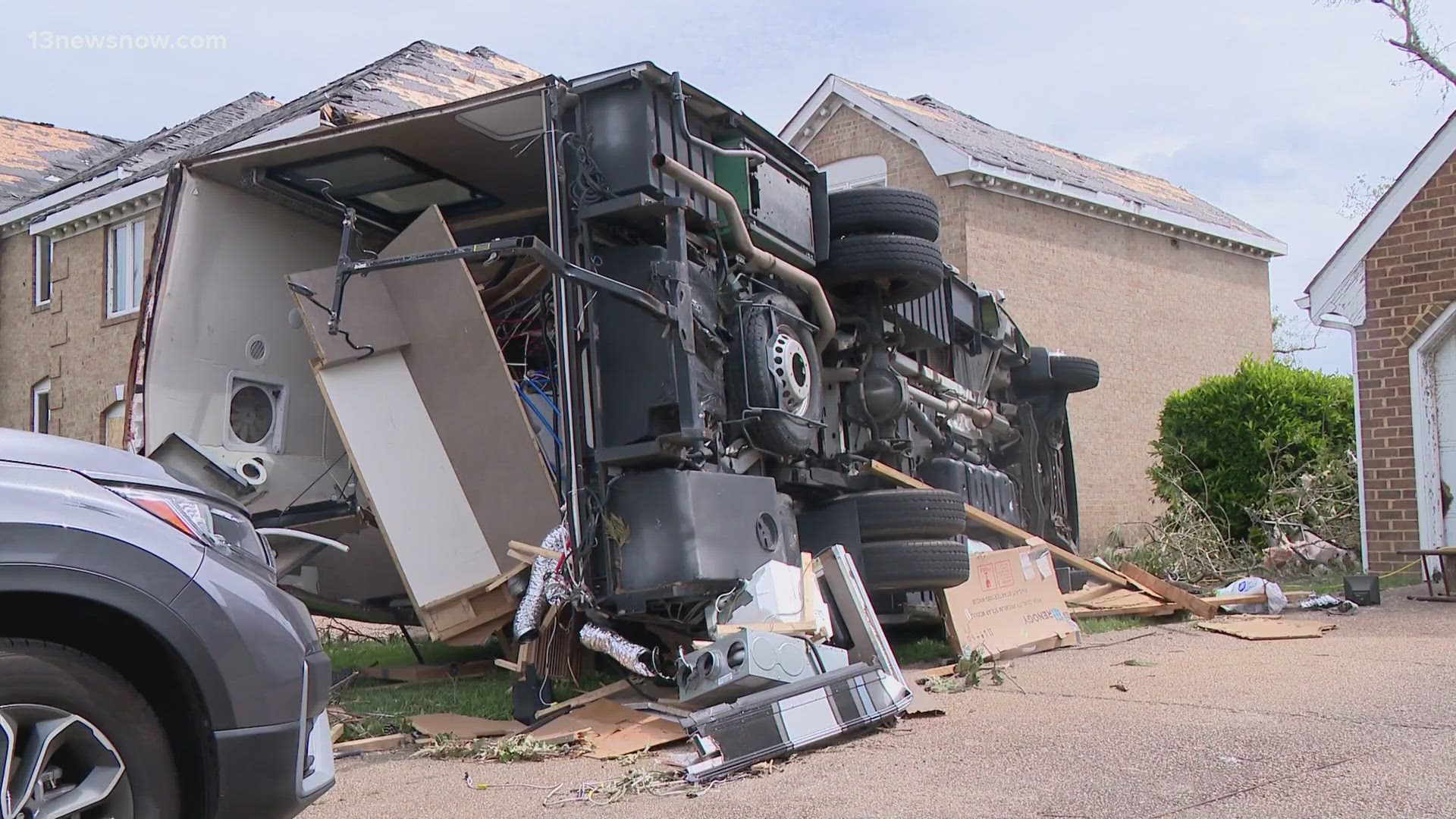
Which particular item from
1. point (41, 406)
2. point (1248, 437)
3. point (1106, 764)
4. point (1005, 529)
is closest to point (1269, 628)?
point (1005, 529)

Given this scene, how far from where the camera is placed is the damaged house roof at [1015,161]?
20156 mm

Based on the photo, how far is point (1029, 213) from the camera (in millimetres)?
20781

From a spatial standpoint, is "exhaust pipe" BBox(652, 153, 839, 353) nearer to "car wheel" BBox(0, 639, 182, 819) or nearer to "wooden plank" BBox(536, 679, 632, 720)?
"wooden plank" BBox(536, 679, 632, 720)

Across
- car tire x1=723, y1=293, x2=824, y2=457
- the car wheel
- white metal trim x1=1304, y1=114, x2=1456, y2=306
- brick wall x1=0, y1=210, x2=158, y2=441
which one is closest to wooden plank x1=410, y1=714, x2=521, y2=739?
car tire x1=723, y1=293, x2=824, y2=457

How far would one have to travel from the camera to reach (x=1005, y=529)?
29.1 feet

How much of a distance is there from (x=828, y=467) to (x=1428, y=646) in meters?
3.59

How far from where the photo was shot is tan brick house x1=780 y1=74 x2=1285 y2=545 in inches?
792

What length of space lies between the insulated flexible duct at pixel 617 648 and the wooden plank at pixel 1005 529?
2.29 metres

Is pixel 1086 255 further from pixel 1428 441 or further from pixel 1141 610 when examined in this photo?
pixel 1141 610

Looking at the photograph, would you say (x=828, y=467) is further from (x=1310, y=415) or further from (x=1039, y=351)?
(x=1310, y=415)

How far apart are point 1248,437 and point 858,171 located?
8158 millimetres

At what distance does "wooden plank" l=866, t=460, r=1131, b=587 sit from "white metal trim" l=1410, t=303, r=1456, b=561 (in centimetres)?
364

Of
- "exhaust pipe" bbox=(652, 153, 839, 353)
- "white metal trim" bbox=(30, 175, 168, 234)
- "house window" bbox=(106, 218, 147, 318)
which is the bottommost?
"exhaust pipe" bbox=(652, 153, 839, 353)

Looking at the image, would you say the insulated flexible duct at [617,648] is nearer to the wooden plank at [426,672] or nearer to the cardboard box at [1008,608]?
the wooden plank at [426,672]
